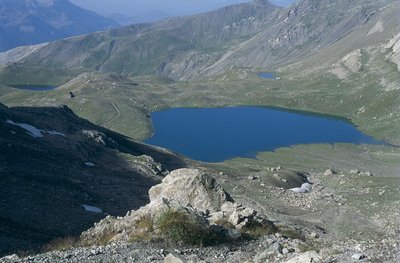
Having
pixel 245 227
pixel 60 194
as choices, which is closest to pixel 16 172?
pixel 60 194

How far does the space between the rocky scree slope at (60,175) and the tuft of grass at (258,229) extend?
1450 centimetres

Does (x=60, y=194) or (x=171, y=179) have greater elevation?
(x=171, y=179)

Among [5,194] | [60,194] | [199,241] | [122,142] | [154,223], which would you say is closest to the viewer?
[199,241]

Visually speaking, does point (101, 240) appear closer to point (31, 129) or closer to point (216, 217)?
point (216, 217)

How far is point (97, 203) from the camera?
2066 inches

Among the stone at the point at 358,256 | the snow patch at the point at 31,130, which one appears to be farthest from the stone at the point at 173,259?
the snow patch at the point at 31,130

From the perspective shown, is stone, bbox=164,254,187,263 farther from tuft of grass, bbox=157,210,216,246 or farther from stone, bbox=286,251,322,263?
stone, bbox=286,251,322,263

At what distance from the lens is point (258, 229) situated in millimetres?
27938

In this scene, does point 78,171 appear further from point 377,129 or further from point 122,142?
point 377,129

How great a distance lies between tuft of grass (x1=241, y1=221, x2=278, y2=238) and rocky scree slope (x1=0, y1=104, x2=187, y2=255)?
47.6ft

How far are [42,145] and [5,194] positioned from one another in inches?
924

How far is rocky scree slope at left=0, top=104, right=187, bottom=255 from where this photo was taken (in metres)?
41.3

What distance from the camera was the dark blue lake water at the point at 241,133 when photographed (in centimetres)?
14450

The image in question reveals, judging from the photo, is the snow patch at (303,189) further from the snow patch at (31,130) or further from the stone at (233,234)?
the stone at (233,234)
